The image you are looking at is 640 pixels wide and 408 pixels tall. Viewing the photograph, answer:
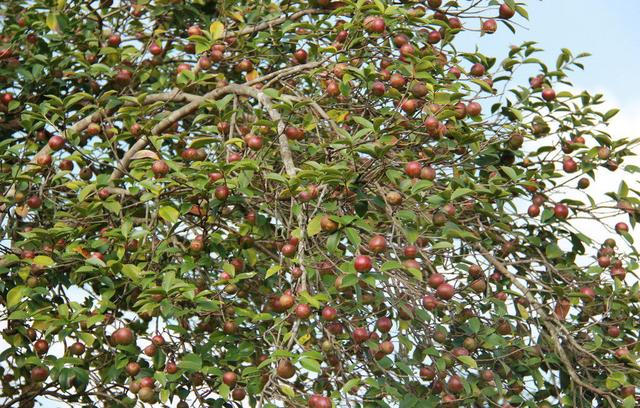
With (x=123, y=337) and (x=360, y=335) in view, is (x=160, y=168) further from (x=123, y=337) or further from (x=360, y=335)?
(x=360, y=335)

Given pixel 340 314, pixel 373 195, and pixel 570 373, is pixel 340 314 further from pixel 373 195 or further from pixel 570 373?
pixel 570 373

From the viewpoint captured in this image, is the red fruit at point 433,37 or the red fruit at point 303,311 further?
the red fruit at point 433,37

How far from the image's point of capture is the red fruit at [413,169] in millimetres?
3342

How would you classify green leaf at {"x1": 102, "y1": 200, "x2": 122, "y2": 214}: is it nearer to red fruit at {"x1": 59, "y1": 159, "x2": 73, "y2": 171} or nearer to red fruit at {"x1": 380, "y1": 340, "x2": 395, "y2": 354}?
red fruit at {"x1": 59, "y1": 159, "x2": 73, "y2": 171}

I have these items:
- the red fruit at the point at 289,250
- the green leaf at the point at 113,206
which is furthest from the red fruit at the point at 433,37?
the green leaf at the point at 113,206

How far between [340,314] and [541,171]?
154 cm

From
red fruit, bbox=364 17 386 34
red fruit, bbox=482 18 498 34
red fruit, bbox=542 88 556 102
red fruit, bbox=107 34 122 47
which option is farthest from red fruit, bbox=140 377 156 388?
red fruit, bbox=542 88 556 102

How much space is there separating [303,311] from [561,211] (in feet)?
5.91

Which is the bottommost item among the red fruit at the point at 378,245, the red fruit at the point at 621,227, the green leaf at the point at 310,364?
the red fruit at the point at 621,227

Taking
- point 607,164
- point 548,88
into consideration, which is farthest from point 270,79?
point 607,164

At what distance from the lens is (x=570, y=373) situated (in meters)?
3.90

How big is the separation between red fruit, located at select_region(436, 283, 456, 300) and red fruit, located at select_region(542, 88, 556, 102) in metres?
1.61

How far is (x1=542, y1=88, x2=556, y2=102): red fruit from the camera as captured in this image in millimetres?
4508

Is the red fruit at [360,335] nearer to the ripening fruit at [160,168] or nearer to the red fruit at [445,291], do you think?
the red fruit at [445,291]
